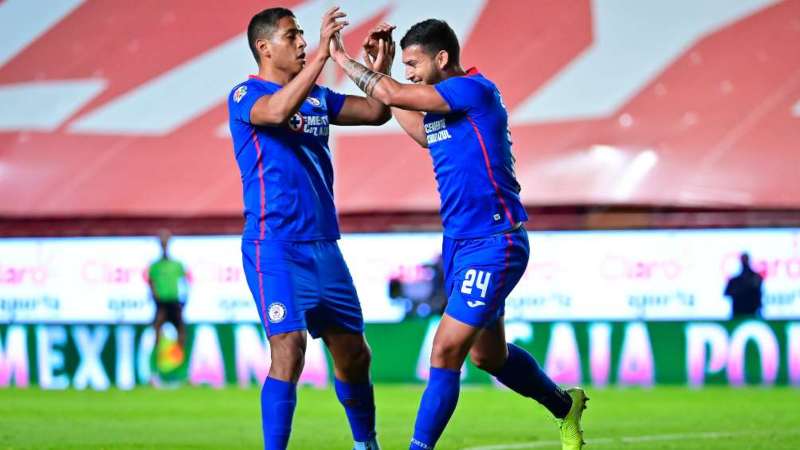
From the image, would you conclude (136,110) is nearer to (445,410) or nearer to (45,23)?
(45,23)

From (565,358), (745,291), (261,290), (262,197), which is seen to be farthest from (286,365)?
(745,291)

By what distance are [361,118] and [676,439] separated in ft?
11.9

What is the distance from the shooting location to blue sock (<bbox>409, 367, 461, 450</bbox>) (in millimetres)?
6723

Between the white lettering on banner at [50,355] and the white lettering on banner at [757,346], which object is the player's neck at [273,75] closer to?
the white lettering on banner at [757,346]

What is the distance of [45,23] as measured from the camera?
22.2 metres

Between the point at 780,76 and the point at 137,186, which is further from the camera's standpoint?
the point at 137,186

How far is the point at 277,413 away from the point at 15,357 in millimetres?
10565

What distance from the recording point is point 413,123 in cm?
754

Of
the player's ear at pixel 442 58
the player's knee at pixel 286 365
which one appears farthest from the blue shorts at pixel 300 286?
the player's ear at pixel 442 58

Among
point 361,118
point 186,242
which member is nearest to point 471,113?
point 361,118

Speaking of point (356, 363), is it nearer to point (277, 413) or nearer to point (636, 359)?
point (277, 413)

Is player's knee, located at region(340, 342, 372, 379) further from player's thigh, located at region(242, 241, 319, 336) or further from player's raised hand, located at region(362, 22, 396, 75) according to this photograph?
player's raised hand, located at region(362, 22, 396, 75)

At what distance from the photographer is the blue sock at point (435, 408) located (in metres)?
6.72

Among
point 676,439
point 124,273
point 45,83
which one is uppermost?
point 45,83
